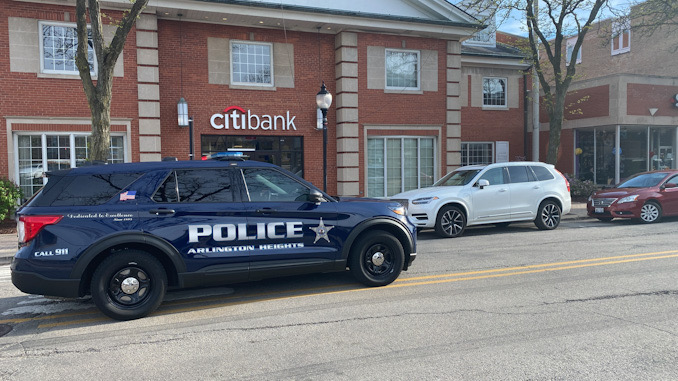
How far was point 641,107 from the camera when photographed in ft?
66.9

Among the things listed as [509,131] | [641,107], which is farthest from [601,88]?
[509,131]

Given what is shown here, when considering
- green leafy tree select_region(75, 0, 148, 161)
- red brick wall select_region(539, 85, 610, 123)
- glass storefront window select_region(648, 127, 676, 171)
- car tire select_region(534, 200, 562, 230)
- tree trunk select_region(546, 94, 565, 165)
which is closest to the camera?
green leafy tree select_region(75, 0, 148, 161)

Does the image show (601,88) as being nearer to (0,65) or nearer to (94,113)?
(94,113)

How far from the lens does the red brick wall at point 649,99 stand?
66.3ft

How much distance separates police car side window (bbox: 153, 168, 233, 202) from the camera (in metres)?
5.75

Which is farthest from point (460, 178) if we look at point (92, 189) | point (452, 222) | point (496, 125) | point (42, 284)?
point (496, 125)

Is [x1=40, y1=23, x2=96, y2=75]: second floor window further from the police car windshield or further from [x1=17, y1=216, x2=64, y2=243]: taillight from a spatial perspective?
the police car windshield

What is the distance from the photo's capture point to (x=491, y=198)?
1165 centimetres

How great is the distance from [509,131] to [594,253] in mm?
15206

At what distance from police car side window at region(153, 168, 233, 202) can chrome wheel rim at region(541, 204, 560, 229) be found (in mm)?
9007

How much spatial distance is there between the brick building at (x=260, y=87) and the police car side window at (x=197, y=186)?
9360mm

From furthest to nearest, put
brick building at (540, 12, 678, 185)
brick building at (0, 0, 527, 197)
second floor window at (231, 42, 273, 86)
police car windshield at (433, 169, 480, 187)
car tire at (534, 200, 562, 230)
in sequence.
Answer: brick building at (540, 12, 678, 185) → second floor window at (231, 42, 273, 86) → brick building at (0, 0, 527, 197) → car tire at (534, 200, 562, 230) → police car windshield at (433, 169, 480, 187)

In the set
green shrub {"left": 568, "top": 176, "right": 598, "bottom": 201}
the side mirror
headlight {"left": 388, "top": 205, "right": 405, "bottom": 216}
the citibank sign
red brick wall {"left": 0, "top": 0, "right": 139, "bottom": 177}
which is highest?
red brick wall {"left": 0, "top": 0, "right": 139, "bottom": 177}

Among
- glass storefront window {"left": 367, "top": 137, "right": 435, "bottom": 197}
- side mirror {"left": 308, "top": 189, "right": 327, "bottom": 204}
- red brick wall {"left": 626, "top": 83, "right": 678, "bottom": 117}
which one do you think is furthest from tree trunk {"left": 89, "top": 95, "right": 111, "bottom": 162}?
red brick wall {"left": 626, "top": 83, "right": 678, "bottom": 117}
